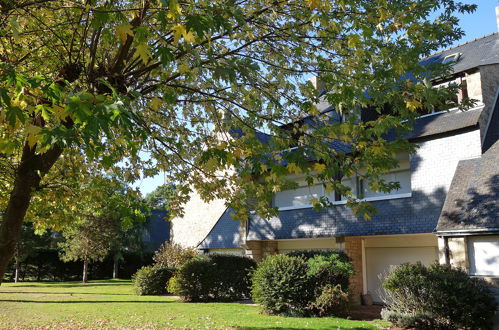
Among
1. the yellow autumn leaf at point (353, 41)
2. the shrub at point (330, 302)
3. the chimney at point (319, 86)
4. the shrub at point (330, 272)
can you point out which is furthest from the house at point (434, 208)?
the yellow autumn leaf at point (353, 41)

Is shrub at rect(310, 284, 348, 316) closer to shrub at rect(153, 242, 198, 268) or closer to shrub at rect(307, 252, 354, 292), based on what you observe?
shrub at rect(307, 252, 354, 292)

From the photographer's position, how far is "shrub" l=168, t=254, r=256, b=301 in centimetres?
1778

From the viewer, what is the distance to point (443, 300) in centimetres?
974

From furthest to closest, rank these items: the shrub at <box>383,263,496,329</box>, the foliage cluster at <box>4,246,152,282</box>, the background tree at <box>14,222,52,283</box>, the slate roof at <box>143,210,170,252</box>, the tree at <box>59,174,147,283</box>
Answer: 1. the slate roof at <box>143,210,170,252</box>
2. the foliage cluster at <box>4,246,152,282</box>
3. the background tree at <box>14,222,52,283</box>
4. the shrub at <box>383,263,496,329</box>
5. the tree at <box>59,174,147,283</box>

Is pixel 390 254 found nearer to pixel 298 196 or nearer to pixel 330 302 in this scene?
pixel 298 196

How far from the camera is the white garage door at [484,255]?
11.7 m

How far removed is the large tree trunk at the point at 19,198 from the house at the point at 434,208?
701 cm

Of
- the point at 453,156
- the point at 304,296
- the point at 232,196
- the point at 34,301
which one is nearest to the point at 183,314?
the point at 304,296

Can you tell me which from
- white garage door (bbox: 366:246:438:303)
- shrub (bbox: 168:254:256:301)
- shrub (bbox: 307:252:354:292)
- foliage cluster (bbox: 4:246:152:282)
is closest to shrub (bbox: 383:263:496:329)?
shrub (bbox: 307:252:354:292)

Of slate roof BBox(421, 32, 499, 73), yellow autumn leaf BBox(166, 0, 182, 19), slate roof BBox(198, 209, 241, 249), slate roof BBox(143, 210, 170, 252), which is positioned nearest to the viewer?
yellow autumn leaf BBox(166, 0, 182, 19)

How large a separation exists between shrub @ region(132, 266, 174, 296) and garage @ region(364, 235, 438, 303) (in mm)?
9181

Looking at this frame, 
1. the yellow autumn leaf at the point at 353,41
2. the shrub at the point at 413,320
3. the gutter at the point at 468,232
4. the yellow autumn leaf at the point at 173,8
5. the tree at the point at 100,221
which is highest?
the yellow autumn leaf at the point at 353,41

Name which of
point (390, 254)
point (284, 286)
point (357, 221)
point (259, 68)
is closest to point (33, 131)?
point (259, 68)

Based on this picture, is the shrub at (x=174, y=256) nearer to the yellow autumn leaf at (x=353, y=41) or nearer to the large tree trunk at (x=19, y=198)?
the large tree trunk at (x=19, y=198)
